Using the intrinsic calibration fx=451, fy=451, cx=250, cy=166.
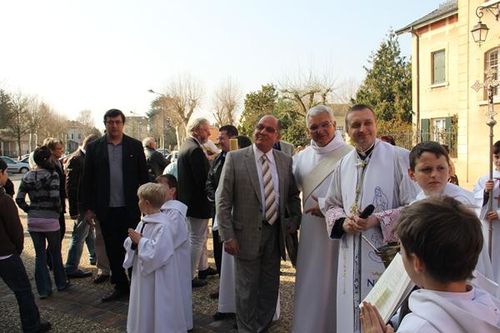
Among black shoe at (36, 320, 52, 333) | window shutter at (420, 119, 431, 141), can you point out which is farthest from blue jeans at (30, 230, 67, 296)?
window shutter at (420, 119, 431, 141)

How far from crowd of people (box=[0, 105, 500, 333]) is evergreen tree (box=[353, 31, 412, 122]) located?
94.5 ft

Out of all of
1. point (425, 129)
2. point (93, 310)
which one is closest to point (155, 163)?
point (93, 310)

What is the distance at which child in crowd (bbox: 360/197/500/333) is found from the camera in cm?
145

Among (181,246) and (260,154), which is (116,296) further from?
(260,154)

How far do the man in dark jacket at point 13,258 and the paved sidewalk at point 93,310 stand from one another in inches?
14.9

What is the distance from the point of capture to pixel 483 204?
5.21 meters

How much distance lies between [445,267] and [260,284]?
2863 mm

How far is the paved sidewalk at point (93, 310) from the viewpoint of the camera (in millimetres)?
4672

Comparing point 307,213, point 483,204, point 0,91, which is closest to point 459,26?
point 483,204

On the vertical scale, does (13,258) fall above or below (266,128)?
below

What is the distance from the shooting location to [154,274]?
13.4 ft

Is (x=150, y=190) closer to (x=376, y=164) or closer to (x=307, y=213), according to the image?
(x=307, y=213)

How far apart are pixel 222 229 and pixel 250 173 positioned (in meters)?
0.57

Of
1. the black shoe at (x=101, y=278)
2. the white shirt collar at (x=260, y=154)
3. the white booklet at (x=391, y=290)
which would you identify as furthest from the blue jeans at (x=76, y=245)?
the white booklet at (x=391, y=290)
